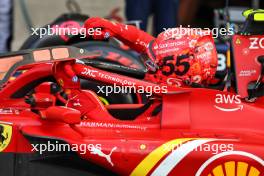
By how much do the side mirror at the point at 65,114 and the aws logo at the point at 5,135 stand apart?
0.19 meters

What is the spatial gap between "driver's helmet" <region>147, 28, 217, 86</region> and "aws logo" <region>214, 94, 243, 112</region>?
0.60 feet

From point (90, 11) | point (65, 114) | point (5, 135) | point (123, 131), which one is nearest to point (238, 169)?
point (123, 131)

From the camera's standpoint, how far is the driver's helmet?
3420 mm

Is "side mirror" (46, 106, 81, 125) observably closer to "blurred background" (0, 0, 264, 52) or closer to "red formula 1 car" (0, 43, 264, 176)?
"red formula 1 car" (0, 43, 264, 176)

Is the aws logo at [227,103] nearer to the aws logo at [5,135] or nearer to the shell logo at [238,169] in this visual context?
the shell logo at [238,169]

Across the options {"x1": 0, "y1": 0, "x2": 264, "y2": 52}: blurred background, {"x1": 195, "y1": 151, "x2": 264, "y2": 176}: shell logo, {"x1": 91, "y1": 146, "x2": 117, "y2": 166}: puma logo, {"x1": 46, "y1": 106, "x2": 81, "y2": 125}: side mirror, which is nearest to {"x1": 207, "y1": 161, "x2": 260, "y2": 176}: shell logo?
{"x1": 195, "y1": 151, "x2": 264, "y2": 176}: shell logo

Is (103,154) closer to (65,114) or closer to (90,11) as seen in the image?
(65,114)

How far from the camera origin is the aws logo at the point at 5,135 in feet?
10.4

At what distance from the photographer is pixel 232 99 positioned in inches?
131

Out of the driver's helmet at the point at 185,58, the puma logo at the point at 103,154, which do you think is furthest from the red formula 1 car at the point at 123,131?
the driver's helmet at the point at 185,58

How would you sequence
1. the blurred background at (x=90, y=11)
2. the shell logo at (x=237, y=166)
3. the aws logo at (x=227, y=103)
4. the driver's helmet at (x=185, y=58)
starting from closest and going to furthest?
the shell logo at (x=237, y=166) → the aws logo at (x=227, y=103) → the driver's helmet at (x=185, y=58) → the blurred background at (x=90, y=11)

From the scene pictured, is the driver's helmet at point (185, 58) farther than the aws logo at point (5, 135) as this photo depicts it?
Yes

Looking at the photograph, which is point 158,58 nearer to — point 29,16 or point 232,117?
point 232,117

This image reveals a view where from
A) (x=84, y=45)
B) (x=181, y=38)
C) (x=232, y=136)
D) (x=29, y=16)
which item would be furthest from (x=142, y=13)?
(x=232, y=136)
